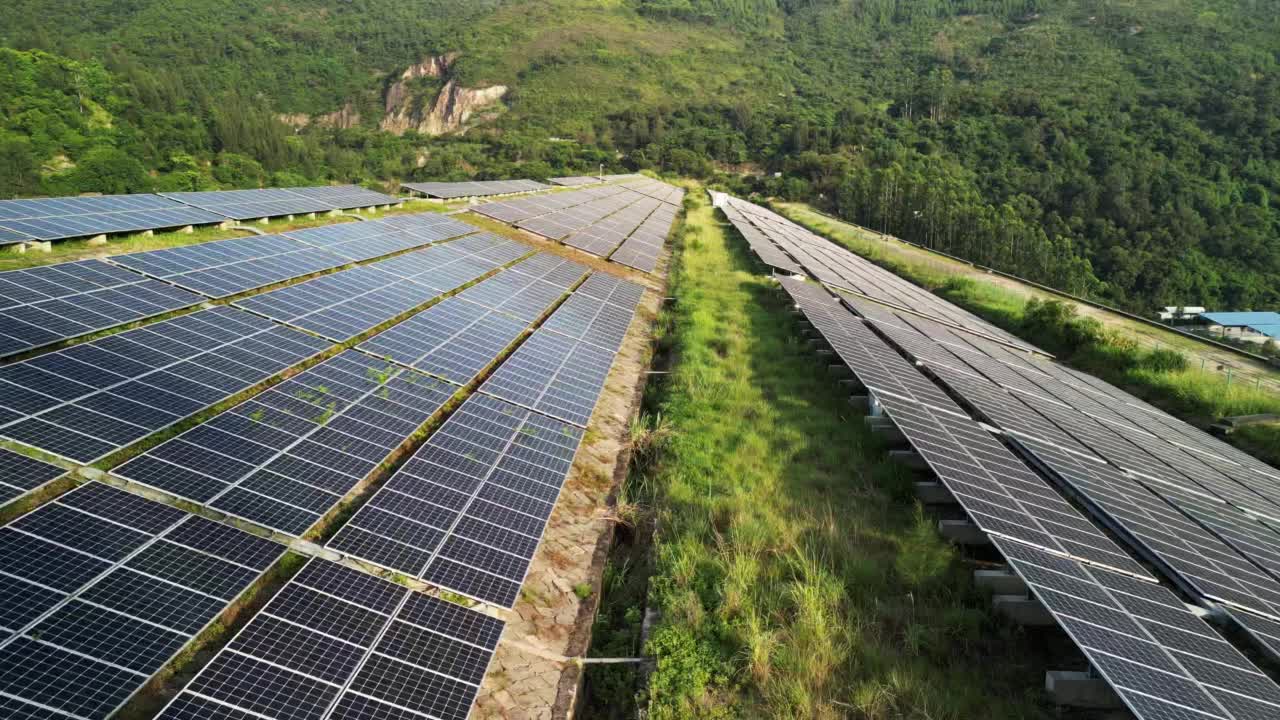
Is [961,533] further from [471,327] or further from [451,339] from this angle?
[471,327]

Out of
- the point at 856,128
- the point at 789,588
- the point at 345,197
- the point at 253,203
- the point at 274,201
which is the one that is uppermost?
the point at 856,128

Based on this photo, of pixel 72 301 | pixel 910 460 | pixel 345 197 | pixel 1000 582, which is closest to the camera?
pixel 1000 582

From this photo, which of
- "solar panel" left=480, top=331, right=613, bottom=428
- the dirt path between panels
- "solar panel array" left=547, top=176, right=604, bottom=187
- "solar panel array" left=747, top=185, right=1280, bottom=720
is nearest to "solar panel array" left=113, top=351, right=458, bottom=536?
"solar panel" left=480, top=331, right=613, bottom=428

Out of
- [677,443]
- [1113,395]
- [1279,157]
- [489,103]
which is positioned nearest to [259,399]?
[677,443]

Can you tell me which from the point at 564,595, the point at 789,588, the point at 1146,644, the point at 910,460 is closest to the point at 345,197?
the point at 564,595

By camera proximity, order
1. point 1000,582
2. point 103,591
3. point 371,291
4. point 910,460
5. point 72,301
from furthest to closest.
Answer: point 371,291 < point 910,460 < point 72,301 < point 1000,582 < point 103,591

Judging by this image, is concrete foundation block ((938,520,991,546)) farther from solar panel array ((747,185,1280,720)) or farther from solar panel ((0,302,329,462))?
solar panel ((0,302,329,462))
